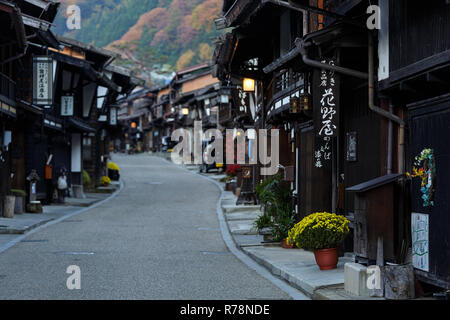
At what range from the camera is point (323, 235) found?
11.6 metres

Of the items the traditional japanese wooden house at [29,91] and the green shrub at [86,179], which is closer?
the traditional japanese wooden house at [29,91]

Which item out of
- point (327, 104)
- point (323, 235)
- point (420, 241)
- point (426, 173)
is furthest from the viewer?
point (327, 104)

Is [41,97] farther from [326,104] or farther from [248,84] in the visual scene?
[326,104]

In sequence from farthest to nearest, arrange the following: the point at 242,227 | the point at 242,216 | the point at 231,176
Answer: the point at 231,176 < the point at 242,216 < the point at 242,227

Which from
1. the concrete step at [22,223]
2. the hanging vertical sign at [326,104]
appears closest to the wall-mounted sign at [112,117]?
the concrete step at [22,223]

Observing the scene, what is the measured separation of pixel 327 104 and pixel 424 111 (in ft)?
11.1

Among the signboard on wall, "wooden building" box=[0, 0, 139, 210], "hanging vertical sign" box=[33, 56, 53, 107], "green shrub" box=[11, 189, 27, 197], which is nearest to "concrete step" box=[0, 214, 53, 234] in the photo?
"green shrub" box=[11, 189, 27, 197]

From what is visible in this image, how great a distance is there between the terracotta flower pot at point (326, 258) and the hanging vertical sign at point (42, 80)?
653 inches

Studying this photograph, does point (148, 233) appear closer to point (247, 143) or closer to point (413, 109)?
point (413, 109)

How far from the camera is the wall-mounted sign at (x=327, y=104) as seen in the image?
42.8 feet

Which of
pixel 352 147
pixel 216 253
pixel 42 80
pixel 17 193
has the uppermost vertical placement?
pixel 42 80

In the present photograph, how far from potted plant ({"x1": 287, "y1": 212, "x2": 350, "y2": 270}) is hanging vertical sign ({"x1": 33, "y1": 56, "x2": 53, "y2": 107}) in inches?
647

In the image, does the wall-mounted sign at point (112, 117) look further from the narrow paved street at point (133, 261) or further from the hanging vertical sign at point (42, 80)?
the hanging vertical sign at point (42, 80)

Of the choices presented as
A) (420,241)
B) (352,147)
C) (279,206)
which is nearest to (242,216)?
(279,206)
